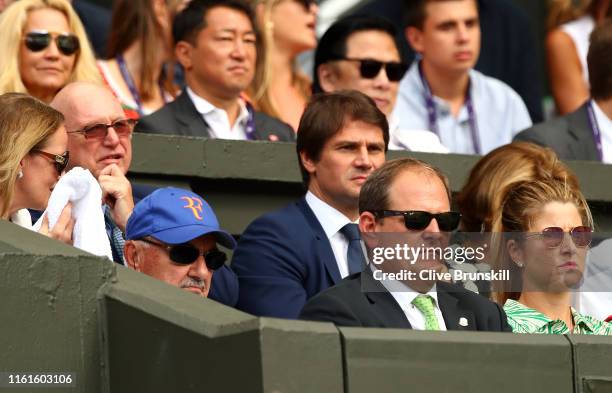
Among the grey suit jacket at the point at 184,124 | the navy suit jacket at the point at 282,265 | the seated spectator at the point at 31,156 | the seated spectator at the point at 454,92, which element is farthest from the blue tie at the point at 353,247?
the seated spectator at the point at 454,92

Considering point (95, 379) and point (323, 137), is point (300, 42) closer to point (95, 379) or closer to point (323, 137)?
point (323, 137)

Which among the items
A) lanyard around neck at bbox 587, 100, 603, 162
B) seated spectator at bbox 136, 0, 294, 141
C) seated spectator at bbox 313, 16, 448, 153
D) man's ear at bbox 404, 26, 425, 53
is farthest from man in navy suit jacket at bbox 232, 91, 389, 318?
man's ear at bbox 404, 26, 425, 53

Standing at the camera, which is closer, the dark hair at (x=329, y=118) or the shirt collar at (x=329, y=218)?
the shirt collar at (x=329, y=218)

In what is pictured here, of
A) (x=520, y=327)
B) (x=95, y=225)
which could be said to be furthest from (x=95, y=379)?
(x=520, y=327)

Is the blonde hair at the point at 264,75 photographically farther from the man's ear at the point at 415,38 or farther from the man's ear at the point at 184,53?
the man's ear at the point at 415,38

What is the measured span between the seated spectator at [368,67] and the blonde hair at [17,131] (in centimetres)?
272

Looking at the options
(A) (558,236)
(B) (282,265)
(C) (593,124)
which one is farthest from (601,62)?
(B) (282,265)

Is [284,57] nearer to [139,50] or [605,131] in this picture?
[139,50]

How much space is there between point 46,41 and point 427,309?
10.1 ft

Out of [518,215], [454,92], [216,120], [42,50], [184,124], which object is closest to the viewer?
[518,215]

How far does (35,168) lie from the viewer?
20.7 ft

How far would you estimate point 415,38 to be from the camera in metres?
10.0

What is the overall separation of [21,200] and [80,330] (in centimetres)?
101

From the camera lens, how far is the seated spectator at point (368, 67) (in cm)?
877
